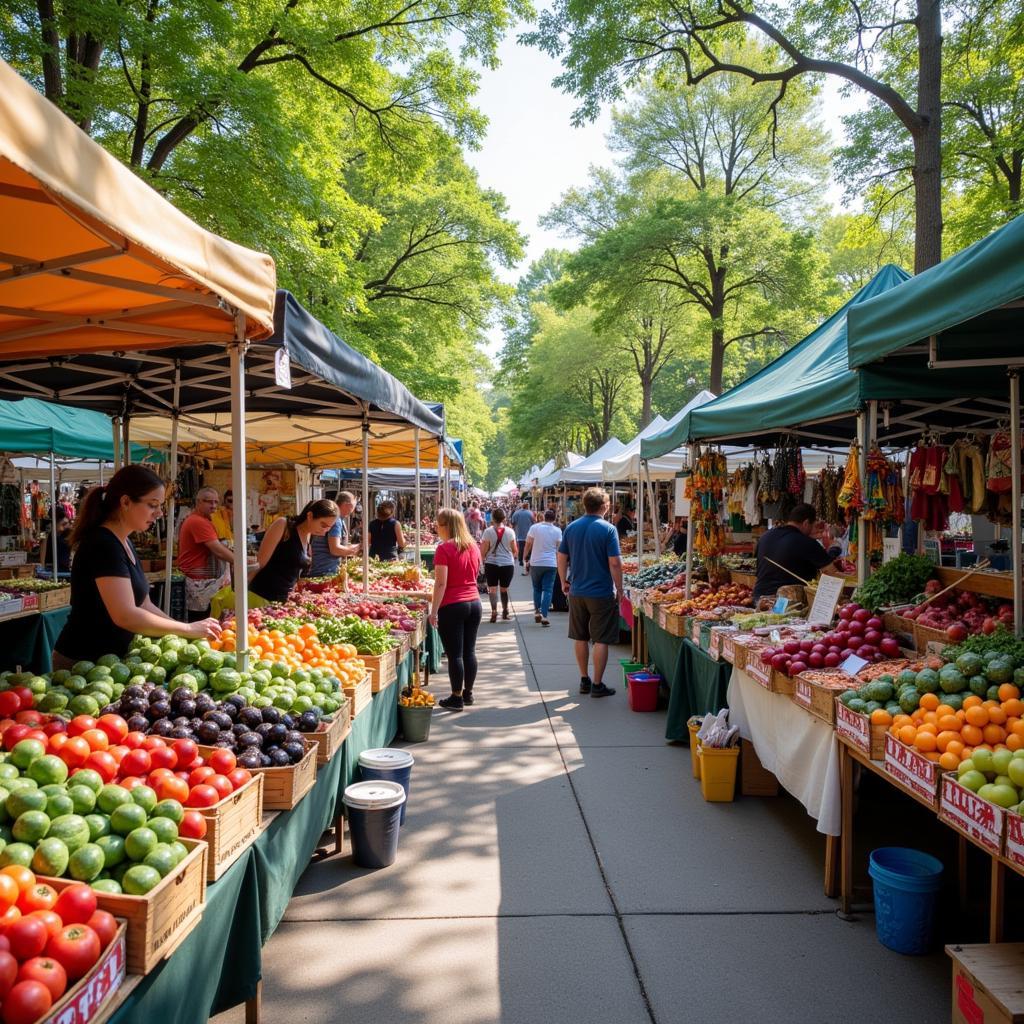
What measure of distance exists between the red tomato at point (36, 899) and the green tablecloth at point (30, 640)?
7.28 meters

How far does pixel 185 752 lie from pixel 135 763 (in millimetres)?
214

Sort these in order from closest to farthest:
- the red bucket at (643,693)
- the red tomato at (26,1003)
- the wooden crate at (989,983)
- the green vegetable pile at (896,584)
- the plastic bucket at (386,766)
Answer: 1. the red tomato at (26,1003)
2. the wooden crate at (989,983)
3. the plastic bucket at (386,766)
4. the green vegetable pile at (896,584)
5. the red bucket at (643,693)

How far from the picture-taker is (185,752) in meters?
2.90

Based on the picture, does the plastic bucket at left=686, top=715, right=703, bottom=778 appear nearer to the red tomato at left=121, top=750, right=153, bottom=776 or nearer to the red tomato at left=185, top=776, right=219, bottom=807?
the red tomato at left=185, top=776, right=219, bottom=807

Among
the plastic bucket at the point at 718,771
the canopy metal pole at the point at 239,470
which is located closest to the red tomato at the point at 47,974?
the canopy metal pole at the point at 239,470

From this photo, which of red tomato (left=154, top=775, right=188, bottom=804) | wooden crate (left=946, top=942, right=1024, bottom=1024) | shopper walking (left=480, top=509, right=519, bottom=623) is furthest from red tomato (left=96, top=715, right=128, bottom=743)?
shopper walking (left=480, top=509, right=519, bottom=623)

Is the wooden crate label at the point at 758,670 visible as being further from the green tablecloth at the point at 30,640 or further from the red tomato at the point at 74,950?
the green tablecloth at the point at 30,640

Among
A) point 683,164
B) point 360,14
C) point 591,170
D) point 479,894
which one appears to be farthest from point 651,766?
point 591,170

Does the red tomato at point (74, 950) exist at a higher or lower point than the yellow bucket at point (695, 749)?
higher

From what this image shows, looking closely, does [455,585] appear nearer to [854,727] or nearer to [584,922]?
[584,922]

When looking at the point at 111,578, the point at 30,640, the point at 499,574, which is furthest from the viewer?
the point at 499,574

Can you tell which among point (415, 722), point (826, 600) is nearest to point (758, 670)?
point (826, 600)

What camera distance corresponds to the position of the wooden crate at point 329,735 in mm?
3660

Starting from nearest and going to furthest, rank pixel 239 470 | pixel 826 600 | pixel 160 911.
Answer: pixel 160 911
pixel 239 470
pixel 826 600
